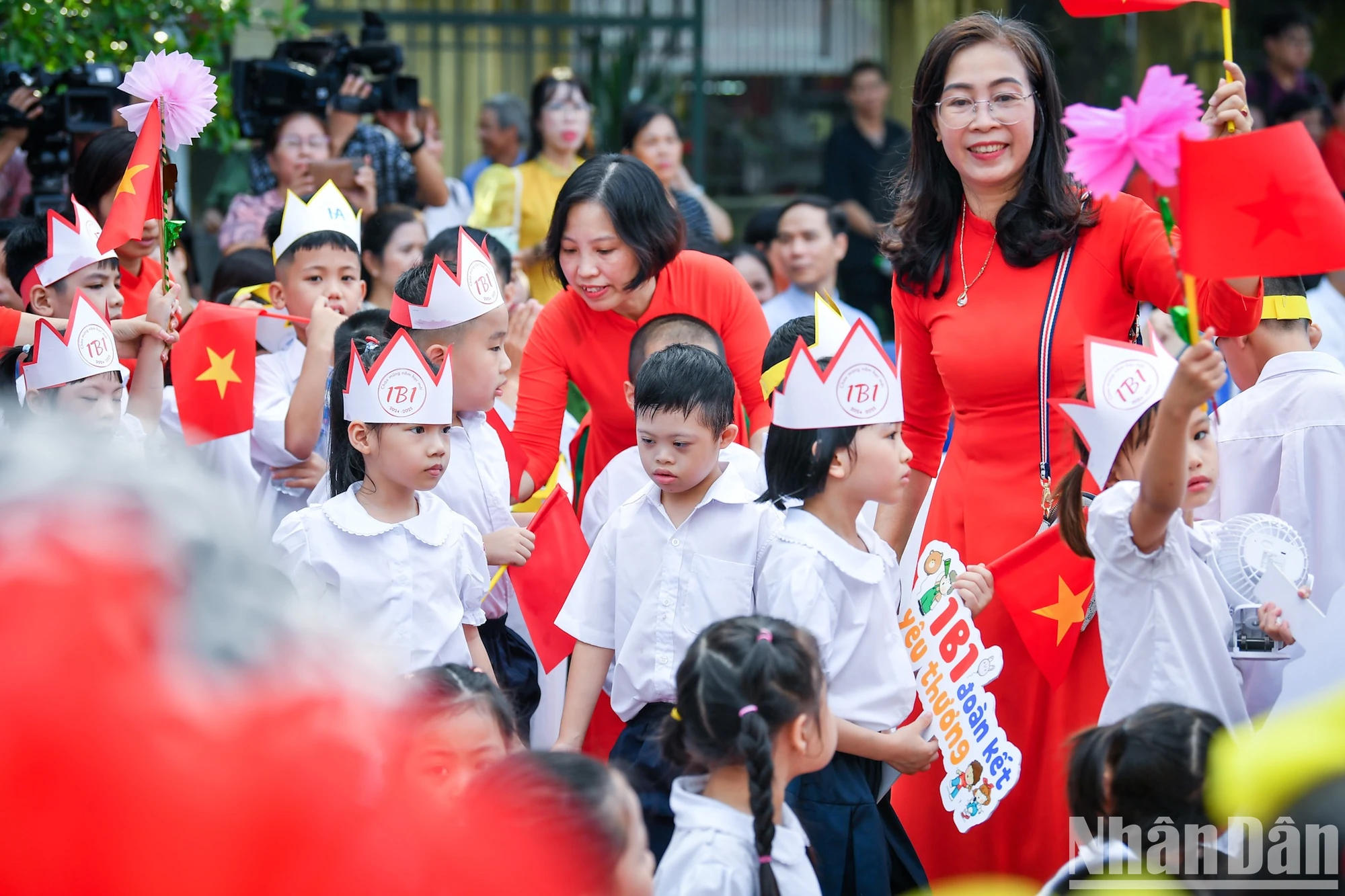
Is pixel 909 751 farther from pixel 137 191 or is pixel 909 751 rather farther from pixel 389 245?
pixel 389 245

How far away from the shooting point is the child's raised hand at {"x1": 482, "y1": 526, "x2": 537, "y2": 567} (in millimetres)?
3043

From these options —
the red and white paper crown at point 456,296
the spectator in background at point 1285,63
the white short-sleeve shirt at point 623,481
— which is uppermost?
the spectator in background at point 1285,63

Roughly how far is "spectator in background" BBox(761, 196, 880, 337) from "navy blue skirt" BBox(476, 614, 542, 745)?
2705mm

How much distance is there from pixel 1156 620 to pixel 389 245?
294 centimetres

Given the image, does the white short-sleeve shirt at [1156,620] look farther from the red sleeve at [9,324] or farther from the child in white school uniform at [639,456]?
the red sleeve at [9,324]

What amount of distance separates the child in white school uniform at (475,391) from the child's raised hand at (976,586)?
108 centimetres

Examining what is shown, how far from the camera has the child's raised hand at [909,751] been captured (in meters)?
2.54

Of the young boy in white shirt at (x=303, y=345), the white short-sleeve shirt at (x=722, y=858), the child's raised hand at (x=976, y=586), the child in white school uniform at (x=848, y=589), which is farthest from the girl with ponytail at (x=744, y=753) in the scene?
the young boy in white shirt at (x=303, y=345)

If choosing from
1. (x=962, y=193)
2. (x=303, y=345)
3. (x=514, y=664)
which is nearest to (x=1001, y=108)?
(x=962, y=193)

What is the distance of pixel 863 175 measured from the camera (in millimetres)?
7266

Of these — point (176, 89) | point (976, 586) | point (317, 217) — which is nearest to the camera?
point (976, 586)

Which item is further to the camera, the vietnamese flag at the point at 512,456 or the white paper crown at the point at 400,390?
the vietnamese flag at the point at 512,456

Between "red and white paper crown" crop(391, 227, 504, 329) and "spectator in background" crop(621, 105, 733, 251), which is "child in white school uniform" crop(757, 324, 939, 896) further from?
"spectator in background" crop(621, 105, 733, 251)

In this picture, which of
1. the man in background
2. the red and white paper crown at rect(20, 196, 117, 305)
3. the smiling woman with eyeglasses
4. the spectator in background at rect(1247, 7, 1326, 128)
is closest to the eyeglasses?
the red and white paper crown at rect(20, 196, 117, 305)
